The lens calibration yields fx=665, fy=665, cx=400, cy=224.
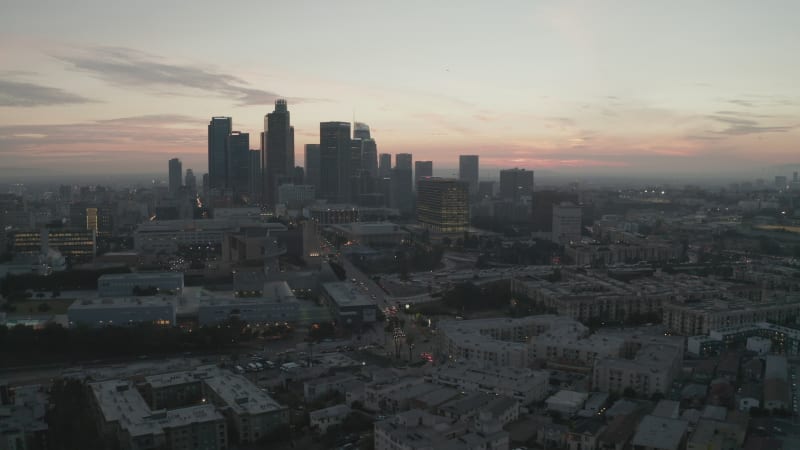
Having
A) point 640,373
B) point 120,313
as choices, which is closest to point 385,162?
point 120,313

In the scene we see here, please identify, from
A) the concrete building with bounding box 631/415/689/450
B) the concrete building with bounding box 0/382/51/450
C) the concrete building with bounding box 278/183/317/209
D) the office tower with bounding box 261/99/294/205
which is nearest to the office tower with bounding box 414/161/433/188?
the office tower with bounding box 261/99/294/205

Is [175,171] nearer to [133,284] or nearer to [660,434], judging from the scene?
[133,284]

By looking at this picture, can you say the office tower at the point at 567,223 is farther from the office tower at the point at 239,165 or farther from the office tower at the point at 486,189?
the office tower at the point at 239,165

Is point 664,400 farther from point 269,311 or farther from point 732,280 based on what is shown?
point 732,280

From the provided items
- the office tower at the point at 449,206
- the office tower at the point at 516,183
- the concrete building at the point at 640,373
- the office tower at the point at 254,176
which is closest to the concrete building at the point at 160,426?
the concrete building at the point at 640,373

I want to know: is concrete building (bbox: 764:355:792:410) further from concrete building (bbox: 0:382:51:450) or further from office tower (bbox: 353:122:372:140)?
office tower (bbox: 353:122:372:140)
